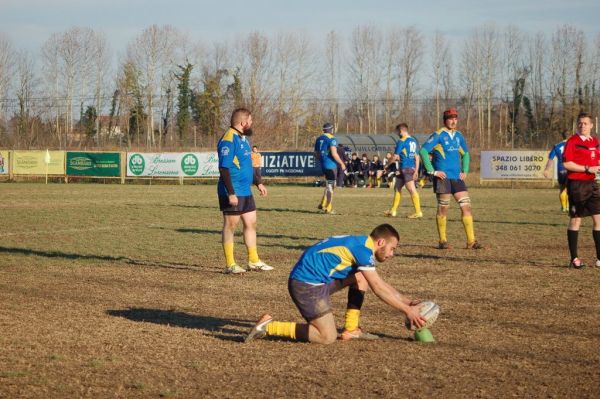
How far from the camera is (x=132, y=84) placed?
68.8 metres

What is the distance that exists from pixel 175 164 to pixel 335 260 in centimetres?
3751

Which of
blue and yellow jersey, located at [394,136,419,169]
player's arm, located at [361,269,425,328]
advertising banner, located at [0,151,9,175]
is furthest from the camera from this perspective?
advertising banner, located at [0,151,9,175]

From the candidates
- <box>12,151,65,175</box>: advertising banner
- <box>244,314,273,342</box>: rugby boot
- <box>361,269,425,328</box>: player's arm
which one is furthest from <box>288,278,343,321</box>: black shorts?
<box>12,151,65,175</box>: advertising banner

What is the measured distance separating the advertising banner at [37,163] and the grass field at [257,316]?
95.0 ft

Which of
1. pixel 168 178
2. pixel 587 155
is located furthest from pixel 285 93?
pixel 587 155

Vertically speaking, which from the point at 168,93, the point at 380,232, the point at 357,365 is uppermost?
the point at 168,93

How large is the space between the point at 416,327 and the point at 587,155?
5.80m

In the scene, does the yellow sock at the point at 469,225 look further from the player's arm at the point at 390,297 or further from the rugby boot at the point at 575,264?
the player's arm at the point at 390,297

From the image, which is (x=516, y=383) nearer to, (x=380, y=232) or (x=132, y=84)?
(x=380, y=232)

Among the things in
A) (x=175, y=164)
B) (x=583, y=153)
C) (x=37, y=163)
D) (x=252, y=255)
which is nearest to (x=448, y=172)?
(x=583, y=153)

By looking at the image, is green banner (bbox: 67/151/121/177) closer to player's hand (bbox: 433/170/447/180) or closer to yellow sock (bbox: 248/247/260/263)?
player's hand (bbox: 433/170/447/180)

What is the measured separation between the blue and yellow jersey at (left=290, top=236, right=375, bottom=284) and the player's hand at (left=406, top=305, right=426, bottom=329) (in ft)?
1.53

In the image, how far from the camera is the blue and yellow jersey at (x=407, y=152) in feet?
71.5

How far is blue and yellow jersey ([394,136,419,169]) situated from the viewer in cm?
2181
